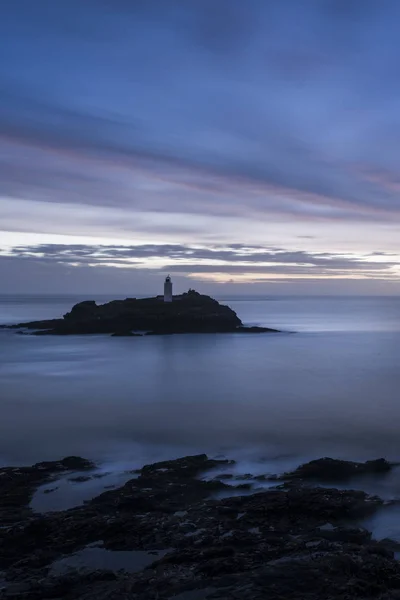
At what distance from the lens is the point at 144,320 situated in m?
47.1

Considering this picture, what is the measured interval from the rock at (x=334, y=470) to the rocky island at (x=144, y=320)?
34570mm

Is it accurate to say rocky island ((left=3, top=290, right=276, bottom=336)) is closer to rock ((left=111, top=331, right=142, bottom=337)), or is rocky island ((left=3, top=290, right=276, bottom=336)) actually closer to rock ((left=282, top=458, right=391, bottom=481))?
rock ((left=111, top=331, right=142, bottom=337))

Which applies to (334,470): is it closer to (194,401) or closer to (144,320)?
(194,401)

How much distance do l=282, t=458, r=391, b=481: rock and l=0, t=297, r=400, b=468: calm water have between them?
1336mm

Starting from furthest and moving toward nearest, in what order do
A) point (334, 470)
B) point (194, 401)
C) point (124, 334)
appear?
point (124, 334)
point (194, 401)
point (334, 470)

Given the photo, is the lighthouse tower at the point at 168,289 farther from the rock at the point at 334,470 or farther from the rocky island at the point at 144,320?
the rock at the point at 334,470

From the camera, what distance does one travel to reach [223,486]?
8.79 metres

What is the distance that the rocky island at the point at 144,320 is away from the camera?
45.1 meters

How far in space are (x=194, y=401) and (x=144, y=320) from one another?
94.9 feet

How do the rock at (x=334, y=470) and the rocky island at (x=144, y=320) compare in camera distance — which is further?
the rocky island at (x=144, y=320)

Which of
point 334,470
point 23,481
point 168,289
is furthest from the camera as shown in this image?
point 168,289

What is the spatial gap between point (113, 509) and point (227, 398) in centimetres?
1201

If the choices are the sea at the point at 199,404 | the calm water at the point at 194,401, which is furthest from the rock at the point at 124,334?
the sea at the point at 199,404

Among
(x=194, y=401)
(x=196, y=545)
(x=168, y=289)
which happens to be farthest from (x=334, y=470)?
(x=168, y=289)
